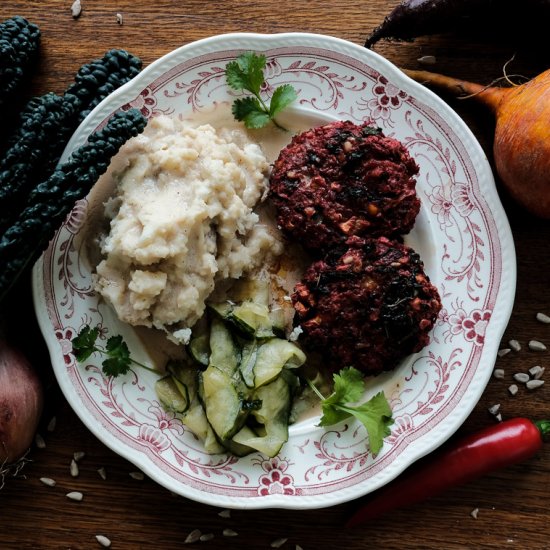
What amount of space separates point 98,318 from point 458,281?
224cm

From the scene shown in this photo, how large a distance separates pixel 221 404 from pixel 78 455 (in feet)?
3.66

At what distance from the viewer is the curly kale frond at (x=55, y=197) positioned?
12.0ft

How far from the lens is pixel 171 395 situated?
4.11 meters

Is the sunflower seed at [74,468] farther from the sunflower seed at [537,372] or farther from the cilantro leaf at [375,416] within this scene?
the sunflower seed at [537,372]

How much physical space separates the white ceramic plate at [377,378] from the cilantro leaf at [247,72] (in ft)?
0.36

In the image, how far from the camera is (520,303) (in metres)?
4.36

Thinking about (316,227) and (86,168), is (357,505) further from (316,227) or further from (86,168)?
(86,168)

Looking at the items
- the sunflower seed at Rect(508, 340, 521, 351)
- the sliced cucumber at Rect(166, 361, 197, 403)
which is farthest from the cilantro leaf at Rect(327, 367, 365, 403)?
the sunflower seed at Rect(508, 340, 521, 351)

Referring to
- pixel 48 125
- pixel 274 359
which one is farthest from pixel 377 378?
pixel 48 125

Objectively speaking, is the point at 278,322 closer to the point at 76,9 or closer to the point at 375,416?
the point at 375,416

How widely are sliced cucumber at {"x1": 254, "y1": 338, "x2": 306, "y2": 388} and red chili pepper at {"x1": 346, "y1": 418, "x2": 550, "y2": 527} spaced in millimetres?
1048

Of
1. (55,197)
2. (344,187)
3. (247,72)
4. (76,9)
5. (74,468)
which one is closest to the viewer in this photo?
(55,197)

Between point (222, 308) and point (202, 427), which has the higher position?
point (222, 308)

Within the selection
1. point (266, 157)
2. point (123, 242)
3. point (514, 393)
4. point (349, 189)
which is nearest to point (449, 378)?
point (514, 393)
